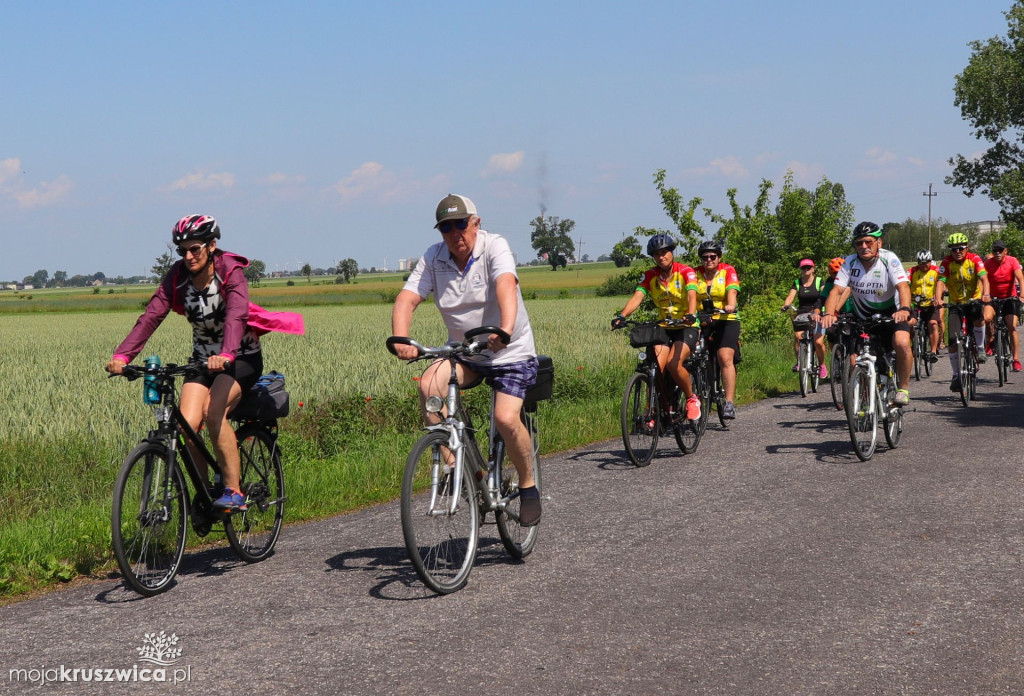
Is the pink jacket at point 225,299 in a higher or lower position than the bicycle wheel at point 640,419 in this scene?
higher

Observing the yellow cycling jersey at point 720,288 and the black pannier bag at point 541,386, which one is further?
the yellow cycling jersey at point 720,288

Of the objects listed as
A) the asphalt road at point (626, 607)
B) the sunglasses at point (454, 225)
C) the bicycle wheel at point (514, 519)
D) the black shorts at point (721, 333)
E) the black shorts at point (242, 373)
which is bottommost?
the asphalt road at point (626, 607)

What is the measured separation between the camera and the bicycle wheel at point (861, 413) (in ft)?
30.6

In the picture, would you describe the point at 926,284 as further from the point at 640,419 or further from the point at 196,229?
the point at 196,229

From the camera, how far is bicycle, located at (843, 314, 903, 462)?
9398mm

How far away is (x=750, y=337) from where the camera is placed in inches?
854

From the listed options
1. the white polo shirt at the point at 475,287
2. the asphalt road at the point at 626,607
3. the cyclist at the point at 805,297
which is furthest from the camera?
the cyclist at the point at 805,297

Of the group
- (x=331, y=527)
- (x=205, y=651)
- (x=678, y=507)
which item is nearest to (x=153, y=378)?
(x=205, y=651)

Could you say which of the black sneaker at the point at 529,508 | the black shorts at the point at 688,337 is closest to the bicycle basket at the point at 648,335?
the black shorts at the point at 688,337

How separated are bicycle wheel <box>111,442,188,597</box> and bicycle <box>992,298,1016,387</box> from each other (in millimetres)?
12801

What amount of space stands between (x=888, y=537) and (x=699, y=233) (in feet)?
49.1

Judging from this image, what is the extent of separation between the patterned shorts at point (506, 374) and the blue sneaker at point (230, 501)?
149 centimetres

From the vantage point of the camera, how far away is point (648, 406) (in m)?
9.66

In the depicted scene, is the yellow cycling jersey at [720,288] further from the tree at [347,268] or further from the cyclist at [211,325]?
the tree at [347,268]
